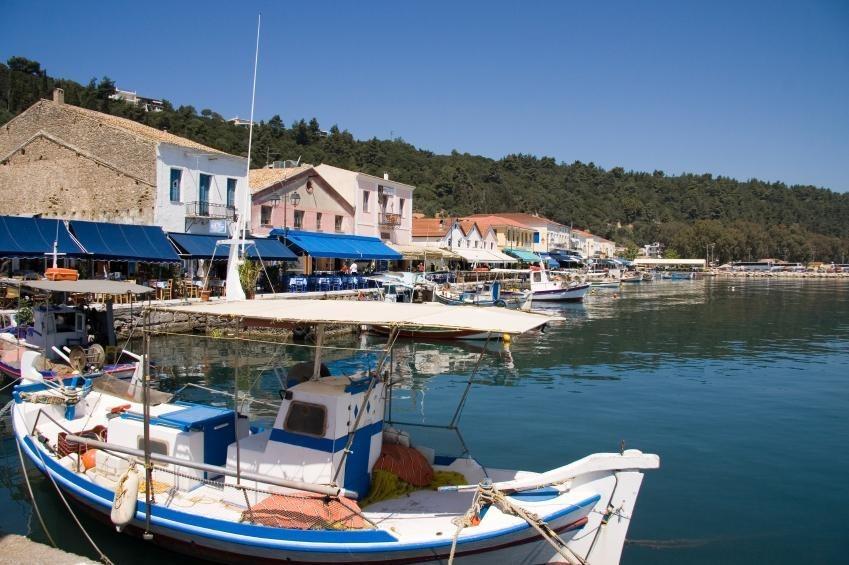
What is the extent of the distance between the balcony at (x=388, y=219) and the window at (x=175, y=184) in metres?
20.3

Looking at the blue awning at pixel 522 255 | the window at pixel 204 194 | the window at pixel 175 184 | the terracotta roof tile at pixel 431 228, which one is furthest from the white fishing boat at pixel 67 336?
the blue awning at pixel 522 255

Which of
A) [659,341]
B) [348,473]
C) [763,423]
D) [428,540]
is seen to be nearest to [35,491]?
[348,473]

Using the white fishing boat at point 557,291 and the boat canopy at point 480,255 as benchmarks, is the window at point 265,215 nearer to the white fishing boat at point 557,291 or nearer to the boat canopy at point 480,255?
the boat canopy at point 480,255

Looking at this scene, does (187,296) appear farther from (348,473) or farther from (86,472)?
(348,473)

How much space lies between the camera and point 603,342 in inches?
1319

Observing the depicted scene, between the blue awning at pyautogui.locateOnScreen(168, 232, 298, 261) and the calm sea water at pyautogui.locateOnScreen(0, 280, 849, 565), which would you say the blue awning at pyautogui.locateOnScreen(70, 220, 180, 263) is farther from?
the calm sea water at pyautogui.locateOnScreen(0, 280, 849, 565)

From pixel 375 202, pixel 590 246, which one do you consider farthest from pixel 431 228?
pixel 590 246

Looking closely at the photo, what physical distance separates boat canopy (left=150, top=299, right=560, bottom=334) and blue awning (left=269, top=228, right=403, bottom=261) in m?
31.6

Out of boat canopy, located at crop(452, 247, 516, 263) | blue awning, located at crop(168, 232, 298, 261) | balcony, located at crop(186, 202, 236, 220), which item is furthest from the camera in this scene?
boat canopy, located at crop(452, 247, 516, 263)

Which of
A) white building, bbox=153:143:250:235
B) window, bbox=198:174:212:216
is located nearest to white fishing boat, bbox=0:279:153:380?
white building, bbox=153:143:250:235

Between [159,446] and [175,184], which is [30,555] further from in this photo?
[175,184]

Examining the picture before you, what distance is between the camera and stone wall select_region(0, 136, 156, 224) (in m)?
35.3

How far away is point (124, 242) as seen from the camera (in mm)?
31203

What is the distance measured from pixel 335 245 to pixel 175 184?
12212 millimetres
